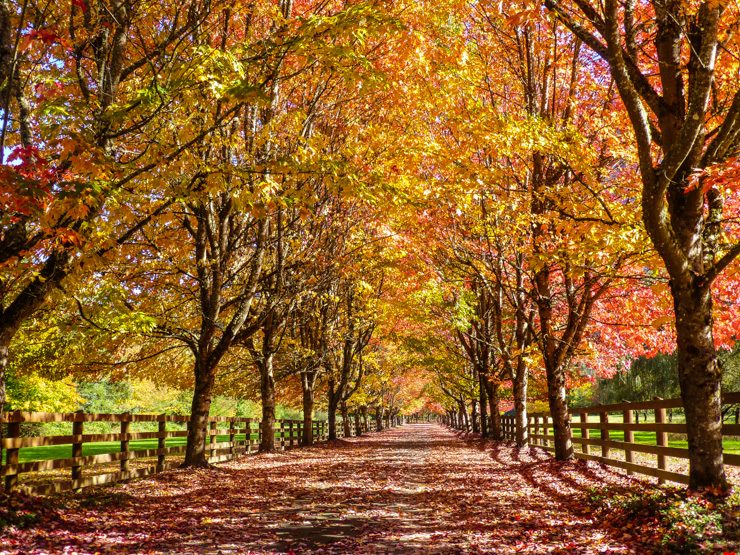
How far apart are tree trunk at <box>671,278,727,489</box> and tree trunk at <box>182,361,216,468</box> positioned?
1044cm

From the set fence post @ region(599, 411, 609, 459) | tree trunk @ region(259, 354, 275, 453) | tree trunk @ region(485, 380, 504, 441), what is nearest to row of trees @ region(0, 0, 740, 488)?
tree trunk @ region(259, 354, 275, 453)

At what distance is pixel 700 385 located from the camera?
6.35 meters

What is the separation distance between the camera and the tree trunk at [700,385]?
→ 247 inches

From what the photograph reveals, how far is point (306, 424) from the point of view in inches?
1046

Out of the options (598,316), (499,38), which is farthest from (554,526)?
(598,316)

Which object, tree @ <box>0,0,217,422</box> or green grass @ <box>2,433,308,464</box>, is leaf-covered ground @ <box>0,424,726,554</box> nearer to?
tree @ <box>0,0,217,422</box>

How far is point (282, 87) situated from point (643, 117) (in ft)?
32.5

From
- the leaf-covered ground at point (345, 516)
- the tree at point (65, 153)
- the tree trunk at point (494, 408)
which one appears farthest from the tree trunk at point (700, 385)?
the tree trunk at point (494, 408)

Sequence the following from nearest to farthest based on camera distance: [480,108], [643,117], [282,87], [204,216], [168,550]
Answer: [168,550] < [643,117] < [480,108] < [204,216] < [282,87]

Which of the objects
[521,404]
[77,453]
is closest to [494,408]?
[521,404]

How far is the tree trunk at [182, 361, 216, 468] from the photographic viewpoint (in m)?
13.6

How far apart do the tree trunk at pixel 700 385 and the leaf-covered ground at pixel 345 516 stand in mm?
1003

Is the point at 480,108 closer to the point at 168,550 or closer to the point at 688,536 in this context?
the point at 688,536

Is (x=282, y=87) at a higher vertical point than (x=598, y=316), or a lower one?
higher
